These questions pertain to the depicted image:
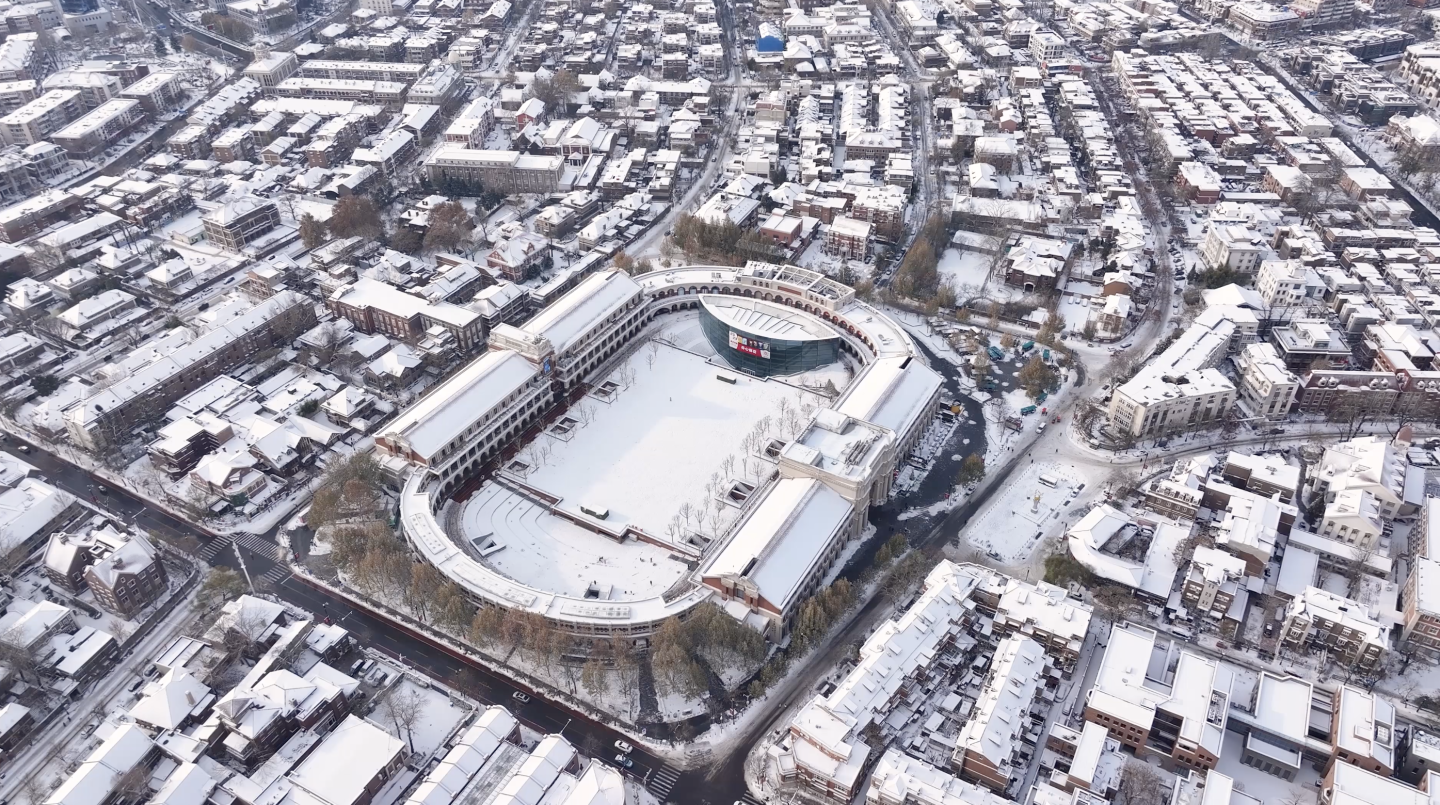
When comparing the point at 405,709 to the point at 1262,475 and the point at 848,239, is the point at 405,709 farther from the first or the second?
the point at 848,239

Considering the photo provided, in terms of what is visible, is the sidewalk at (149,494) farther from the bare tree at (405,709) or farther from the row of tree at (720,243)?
the row of tree at (720,243)

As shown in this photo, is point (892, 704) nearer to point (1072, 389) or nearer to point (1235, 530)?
point (1235, 530)

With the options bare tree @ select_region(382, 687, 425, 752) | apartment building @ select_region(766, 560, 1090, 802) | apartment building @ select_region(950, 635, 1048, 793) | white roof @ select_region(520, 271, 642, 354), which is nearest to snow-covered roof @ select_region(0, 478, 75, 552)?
bare tree @ select_region(382, 687, 425, 752)

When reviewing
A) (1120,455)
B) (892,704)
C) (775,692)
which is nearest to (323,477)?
(775,692)

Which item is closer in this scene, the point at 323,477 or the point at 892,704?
the point at 892,704

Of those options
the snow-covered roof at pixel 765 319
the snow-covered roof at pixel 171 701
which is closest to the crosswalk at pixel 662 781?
the snow-covered roof at pixel 171 701

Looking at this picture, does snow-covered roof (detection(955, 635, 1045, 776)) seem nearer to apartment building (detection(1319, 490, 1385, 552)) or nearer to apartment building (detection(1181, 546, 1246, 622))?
apartment building (detection(1181, 546, 1246, 622))
